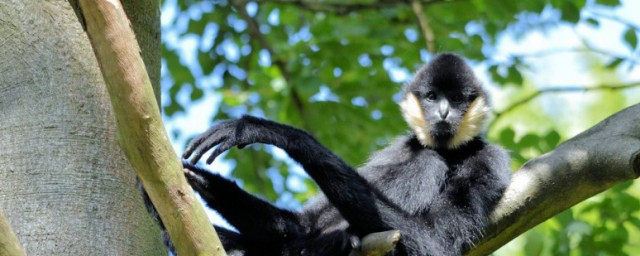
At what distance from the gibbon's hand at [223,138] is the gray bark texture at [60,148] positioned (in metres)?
0.34

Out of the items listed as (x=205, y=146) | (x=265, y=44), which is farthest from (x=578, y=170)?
(x=265, y=44)

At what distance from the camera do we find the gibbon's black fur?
14.8 ft

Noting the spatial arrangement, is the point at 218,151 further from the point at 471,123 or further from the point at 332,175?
the point at 471,123

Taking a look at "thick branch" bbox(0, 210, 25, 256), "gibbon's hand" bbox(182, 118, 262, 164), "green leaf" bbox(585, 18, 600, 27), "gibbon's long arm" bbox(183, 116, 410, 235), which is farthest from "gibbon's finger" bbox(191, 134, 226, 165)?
"green leaf" bbox(585, 18, 600, 27)

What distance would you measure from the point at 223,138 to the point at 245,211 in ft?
3.18

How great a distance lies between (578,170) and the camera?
13.9ft

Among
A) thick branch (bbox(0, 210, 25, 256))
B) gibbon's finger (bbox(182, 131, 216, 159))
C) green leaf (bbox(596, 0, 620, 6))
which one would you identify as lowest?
green leaf (bbox(596, 0, 620, 6))

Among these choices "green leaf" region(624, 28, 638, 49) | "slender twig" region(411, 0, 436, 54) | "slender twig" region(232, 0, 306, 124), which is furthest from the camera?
"slender twig" region(232, 0, 306, 124)

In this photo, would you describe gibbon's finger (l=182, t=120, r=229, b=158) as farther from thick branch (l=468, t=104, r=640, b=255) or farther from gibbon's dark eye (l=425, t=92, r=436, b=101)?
gibbon's dark eye (l=425, t=92, r=436, b=101)

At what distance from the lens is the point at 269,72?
9727 mm

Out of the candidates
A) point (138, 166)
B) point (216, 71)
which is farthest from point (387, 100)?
point (138, 166)

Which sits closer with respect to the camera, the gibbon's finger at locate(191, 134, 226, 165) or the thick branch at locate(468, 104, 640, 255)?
the gibbon's finger at locate(191, 134, 226, 165)

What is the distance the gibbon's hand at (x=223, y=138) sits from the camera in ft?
13.1

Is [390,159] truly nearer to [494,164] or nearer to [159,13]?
[494,164]
